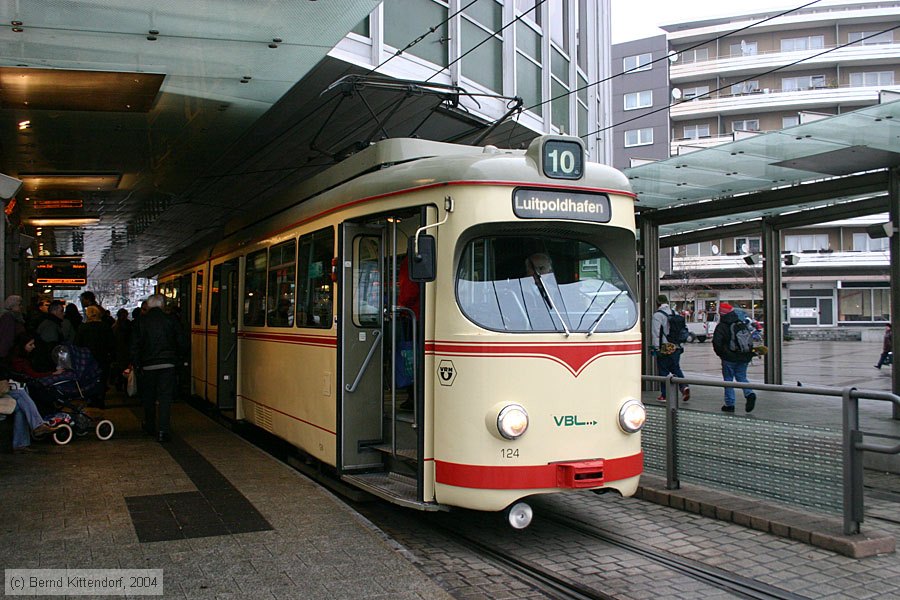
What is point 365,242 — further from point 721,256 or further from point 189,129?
point 721,256

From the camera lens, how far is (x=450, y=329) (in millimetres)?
6508

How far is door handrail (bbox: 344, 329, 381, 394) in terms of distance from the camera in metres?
7.76

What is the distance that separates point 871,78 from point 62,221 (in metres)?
Result: 51.6

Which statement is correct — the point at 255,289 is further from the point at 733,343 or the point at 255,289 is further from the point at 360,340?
the point at 733,343

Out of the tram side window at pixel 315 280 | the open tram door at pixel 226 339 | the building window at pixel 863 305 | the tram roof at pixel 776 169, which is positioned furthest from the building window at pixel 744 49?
the tram side window at pixel 315 280

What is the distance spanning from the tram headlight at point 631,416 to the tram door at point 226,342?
7481 millimetres

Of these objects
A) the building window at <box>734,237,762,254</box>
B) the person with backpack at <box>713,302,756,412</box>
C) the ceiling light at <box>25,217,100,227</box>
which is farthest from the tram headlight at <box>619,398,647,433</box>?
the building window at <box>734,237,762,254</box>

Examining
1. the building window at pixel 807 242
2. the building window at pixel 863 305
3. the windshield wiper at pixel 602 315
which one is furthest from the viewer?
the building window at pixel 807 242

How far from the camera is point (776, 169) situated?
13125 mm

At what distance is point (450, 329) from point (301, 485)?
2562mm

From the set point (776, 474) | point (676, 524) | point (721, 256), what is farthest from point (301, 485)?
point (721, 256)

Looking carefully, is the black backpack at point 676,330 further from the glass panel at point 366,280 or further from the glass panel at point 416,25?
the glass panel at point 366,280

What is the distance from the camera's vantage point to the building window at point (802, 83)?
55.9 m

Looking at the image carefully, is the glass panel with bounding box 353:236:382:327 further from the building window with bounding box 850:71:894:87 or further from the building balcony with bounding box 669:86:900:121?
the building window with bounding box 850:71:894:87
